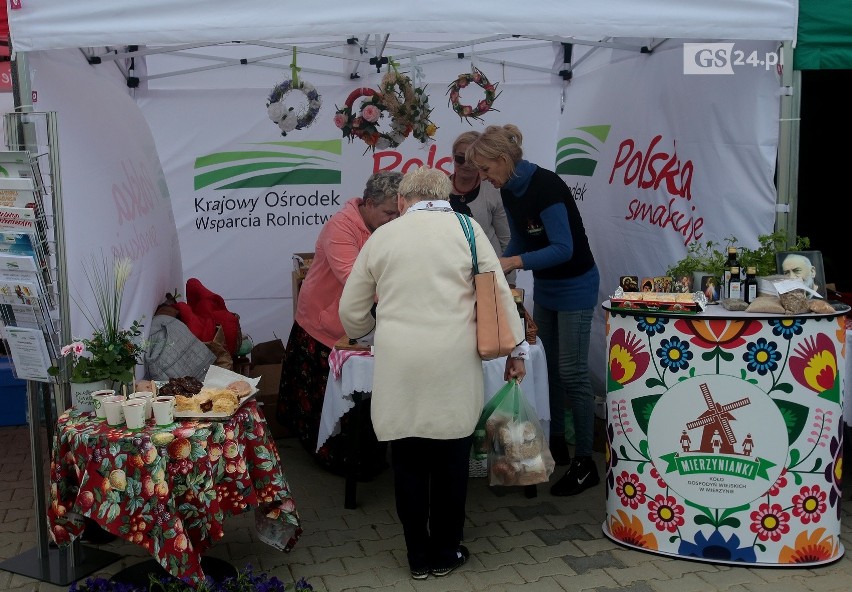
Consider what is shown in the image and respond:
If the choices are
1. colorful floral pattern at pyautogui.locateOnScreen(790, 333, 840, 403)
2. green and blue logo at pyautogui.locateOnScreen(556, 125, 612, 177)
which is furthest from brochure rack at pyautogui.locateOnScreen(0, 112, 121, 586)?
green and blue logo at pyautogui.locateOnScreen(556, 125, 612, 177)

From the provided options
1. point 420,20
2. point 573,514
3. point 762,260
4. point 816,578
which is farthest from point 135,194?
point 816,578

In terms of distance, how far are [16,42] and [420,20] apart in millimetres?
1447

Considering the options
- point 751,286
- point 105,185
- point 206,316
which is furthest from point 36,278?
point 751,286

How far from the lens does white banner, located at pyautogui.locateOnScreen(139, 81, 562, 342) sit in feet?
20.9

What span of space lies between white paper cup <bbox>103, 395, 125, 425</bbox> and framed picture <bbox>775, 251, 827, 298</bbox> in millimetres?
2509

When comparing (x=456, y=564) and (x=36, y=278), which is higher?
(x=36, y=278)

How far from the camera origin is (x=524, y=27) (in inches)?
139

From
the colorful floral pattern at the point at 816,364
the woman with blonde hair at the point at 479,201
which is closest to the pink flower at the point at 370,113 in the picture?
the woman with blonde hair at the point at 479,201

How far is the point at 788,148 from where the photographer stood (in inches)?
157

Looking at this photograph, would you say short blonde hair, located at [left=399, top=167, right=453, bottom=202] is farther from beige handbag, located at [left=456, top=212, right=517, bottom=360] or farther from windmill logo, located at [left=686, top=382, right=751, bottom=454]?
windmill logo, located at [left=686, top=382, right=751, bottom=454]

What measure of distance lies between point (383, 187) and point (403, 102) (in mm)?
1515

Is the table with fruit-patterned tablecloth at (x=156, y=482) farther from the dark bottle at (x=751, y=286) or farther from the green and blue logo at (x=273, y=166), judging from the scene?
the green and blue logo at (x=273, y=166)

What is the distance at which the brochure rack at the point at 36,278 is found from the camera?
131 inches

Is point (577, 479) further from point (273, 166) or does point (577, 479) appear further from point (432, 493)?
point (273, 166)
